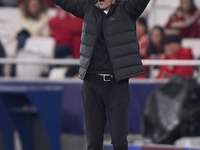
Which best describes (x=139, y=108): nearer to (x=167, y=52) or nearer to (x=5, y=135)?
(x=167, y=52)

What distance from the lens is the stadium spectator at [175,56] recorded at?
22.1 feet

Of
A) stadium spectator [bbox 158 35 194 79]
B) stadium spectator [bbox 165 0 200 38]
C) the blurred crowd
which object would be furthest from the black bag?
stadium spectator [bbox 165 0 200 38]

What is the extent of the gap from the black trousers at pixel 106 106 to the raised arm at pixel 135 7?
0.54 m

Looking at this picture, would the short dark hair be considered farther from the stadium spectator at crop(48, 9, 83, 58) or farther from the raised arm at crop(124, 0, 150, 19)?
the raised arm at crop(124, 0, 150, 19)

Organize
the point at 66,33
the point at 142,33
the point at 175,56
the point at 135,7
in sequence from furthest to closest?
1. the point at 66,33
2. the point at 142,33
3. the point at 175,56
4. the point at 135,7

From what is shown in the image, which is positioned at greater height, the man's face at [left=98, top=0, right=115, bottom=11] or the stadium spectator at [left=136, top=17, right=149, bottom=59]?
the man's face at [left=98, top=0, right=115, bottom=11]

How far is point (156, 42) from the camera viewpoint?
8.21 meters

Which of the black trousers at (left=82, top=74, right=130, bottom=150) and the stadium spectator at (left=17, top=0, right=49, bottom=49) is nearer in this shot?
the black trousers at (left=82, top=74, right=130, bottom=150)

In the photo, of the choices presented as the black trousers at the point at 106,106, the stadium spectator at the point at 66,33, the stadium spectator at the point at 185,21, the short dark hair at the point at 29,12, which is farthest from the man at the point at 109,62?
the short dark hair at the point at 29,12

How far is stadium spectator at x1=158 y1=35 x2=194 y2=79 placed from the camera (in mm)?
6738

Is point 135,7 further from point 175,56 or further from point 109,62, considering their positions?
point 175,56

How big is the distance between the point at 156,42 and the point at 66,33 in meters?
1.50

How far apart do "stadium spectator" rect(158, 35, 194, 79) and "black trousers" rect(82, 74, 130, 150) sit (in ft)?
9.07

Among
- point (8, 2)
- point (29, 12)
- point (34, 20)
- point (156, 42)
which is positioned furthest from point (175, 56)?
point (8, 2)
